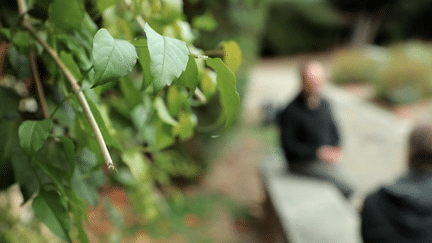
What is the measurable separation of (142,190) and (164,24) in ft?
4.85

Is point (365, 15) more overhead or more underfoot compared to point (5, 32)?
more underfoot

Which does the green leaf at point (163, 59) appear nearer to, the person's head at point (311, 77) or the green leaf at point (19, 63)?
the green leaf at point (19, 63)

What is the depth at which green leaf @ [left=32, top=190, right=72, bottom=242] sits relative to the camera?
0.66 m

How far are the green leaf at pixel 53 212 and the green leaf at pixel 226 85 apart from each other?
36 cm

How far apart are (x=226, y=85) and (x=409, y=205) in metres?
1.70

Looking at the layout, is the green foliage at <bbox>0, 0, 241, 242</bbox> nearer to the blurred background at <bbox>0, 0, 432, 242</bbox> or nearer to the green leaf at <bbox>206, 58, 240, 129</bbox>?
the green leaf at <bbox>206, 58, 240, 129</bbox>

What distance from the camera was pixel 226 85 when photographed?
22.4 inches

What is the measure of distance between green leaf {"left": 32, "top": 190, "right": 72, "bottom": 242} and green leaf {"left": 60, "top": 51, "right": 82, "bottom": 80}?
0.23 metres

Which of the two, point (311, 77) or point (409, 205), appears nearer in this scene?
point (409, 205)

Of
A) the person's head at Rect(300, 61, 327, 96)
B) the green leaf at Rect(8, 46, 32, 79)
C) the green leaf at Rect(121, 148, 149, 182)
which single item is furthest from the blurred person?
the green leaf at Rect(8, 46, 32, 79)

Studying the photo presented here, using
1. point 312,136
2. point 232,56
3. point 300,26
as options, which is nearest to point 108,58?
point 232,56

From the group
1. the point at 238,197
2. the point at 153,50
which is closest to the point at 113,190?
the point at 238,197

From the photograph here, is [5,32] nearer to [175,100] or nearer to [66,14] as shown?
[66,14]

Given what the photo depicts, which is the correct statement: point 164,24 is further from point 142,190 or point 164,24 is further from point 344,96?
point 344,96
